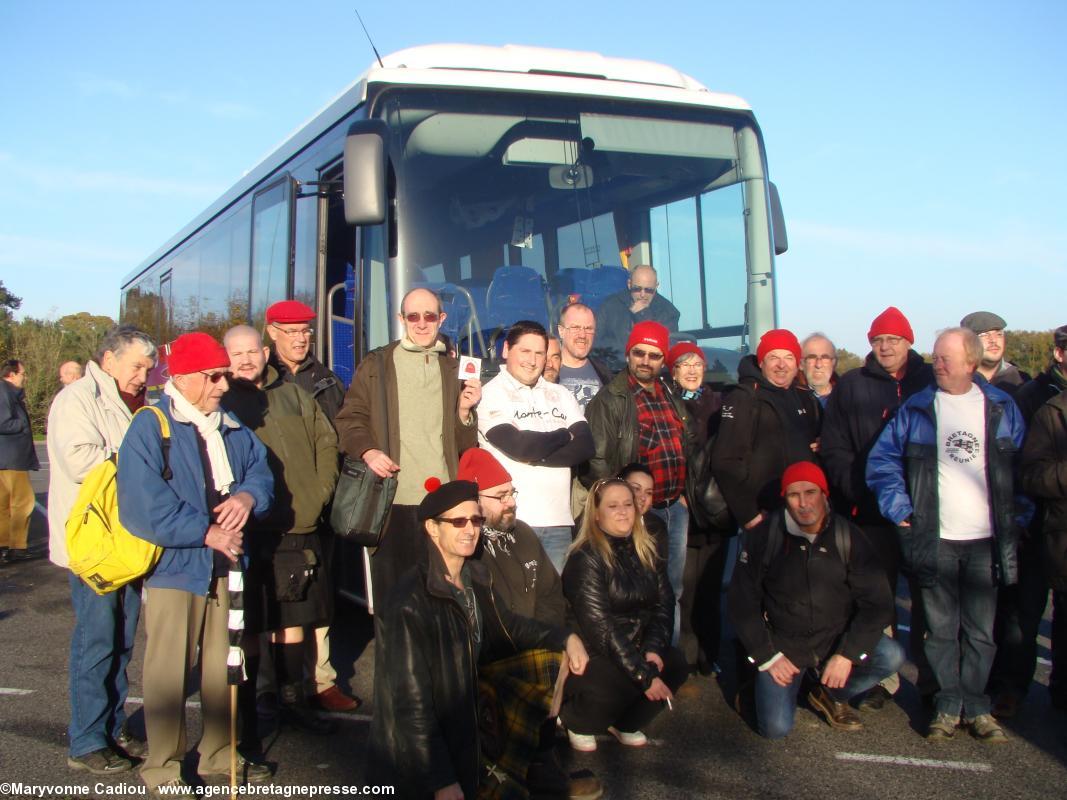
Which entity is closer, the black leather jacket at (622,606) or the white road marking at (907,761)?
the white road marking at (907,761)

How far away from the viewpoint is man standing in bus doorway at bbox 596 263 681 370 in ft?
21.3

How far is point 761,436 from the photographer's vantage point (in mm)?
5762

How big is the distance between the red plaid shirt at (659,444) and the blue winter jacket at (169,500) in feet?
7.64

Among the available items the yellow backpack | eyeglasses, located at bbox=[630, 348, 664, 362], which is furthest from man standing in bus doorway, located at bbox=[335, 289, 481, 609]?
the yellow backpack

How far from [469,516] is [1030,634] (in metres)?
3.49

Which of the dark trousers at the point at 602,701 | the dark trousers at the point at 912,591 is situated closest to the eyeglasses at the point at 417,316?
the dark trousers at the point at 602,701

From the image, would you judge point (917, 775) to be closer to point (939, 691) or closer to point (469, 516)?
point (939, 691)

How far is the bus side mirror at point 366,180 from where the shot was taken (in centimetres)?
582

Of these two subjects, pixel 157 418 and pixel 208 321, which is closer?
pixel 157 418

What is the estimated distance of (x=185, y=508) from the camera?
13.3 feet

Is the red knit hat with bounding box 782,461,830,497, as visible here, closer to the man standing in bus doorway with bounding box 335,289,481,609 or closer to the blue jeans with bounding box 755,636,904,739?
the blue jeans with bounding box 755,636,904,739

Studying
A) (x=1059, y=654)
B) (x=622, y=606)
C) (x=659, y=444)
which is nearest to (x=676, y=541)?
(x=659, y=444)

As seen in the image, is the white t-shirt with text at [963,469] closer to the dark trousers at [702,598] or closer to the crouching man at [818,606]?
the crouching man at [818,606]

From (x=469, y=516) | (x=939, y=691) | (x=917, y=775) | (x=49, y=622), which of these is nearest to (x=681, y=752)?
(x=917, y=775)
